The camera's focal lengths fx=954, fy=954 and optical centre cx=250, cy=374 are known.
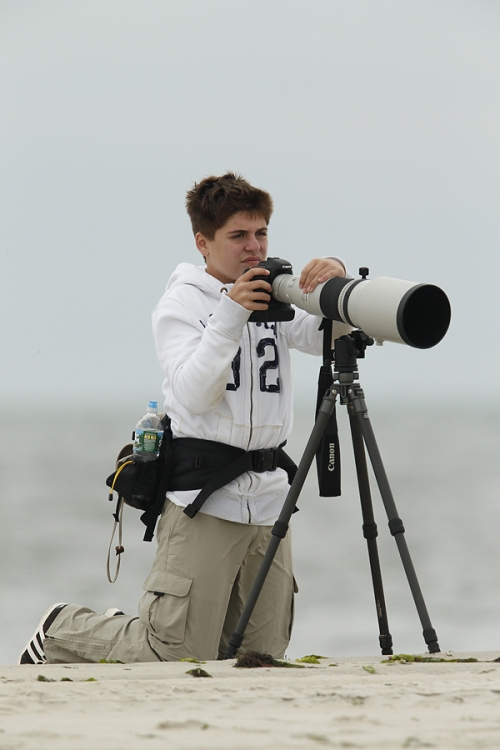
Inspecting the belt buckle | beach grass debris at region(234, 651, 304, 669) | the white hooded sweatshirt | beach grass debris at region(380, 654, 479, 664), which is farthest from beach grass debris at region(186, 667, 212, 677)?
the belt buckle

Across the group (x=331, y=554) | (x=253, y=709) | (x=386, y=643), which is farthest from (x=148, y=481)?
(x=331, y=554)

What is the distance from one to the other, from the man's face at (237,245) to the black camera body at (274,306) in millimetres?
107

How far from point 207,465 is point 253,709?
1.17 metres

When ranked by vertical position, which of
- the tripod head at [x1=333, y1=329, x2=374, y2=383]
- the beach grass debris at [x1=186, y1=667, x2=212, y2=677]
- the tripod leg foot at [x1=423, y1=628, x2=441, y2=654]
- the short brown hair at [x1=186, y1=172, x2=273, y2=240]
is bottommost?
the beach grass debris at [x1=186, y1=667, x2=212, y2=677]

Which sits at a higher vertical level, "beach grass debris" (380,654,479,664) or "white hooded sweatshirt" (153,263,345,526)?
"white hooded sweatshirt" (153,263,345,526)

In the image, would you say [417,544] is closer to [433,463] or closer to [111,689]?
[433,463]

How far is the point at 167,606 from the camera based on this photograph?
3.03 metres

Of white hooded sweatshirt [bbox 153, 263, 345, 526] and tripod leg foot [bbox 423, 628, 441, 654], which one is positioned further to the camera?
white hooded sweatshirt [bbox 153, 263, 345, 526]

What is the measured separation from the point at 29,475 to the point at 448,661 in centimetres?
1358

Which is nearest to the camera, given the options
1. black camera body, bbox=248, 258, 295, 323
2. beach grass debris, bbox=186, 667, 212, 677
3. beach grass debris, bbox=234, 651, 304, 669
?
beach grass debris, bbox=186, 667, 212, 677

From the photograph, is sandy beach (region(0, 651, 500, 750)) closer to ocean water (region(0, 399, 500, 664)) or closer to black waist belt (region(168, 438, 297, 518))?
black waist belt (region(168, 438, 297, 518))

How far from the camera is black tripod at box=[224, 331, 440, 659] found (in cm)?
275

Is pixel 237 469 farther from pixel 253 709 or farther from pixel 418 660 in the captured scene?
pixel 253 709

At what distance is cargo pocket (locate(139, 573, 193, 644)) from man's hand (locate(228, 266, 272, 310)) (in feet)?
2.93
